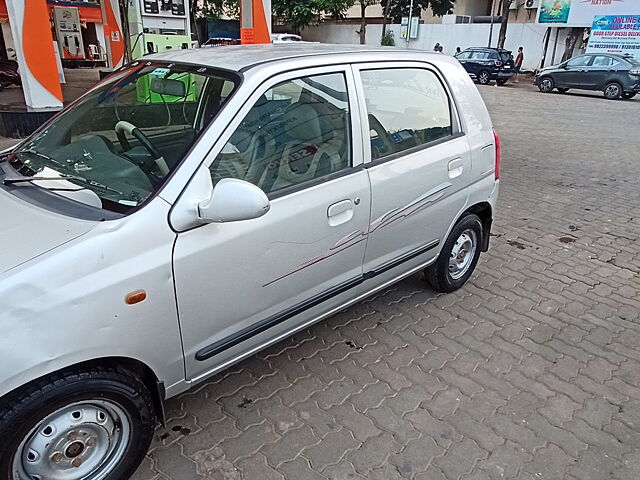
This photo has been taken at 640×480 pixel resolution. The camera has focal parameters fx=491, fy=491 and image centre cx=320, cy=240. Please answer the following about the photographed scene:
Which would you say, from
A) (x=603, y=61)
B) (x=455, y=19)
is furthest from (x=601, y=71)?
(x=455, y=19)

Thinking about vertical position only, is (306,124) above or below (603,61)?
above

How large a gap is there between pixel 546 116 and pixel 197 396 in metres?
13.7

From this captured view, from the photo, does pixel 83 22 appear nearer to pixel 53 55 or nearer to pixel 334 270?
pixel 53 55

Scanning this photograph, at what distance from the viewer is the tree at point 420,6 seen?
38969mm

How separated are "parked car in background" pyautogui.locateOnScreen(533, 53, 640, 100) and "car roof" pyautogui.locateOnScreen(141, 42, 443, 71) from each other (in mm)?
18217

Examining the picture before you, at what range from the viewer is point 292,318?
2566 mm

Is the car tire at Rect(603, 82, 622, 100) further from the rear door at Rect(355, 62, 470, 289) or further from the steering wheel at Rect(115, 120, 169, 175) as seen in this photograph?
the steering wheel at Rect(115, 120, 169, 175)

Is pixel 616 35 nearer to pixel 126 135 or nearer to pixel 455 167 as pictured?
pixel 455 167

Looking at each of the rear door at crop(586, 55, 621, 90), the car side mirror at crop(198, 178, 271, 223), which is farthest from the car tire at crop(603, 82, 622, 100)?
the car side mirror at crop(198, 178, 271, 223)

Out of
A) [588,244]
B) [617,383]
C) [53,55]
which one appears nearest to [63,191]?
[617,383]

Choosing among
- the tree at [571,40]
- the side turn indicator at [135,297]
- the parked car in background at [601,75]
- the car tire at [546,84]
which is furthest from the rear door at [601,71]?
the side turn indicator at [135,297]

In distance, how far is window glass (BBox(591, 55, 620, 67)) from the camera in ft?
59.3

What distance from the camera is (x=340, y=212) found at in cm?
256

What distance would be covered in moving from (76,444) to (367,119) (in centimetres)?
206
